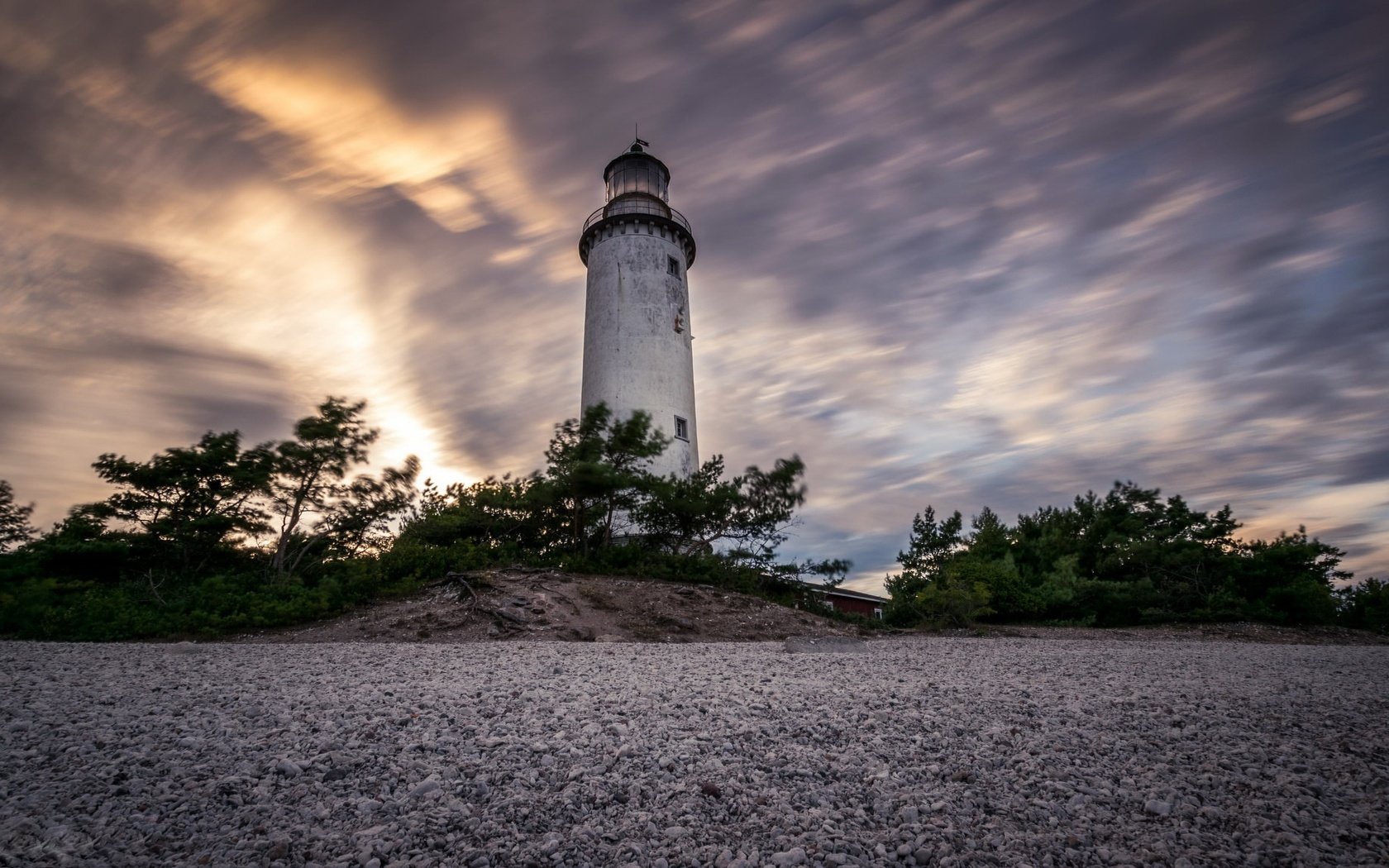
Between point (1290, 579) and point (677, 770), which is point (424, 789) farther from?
point (1290, 579)

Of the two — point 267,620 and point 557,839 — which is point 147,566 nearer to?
point 267,620

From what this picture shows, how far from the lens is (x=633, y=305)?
19500mm

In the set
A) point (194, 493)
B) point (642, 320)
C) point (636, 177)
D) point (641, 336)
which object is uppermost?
point (636, 177)

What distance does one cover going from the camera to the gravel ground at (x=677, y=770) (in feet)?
9.11

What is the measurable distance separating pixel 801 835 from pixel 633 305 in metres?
17.7

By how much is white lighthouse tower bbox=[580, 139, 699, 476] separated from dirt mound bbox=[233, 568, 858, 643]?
20.4 ft

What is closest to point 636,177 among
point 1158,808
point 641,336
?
point 641,336

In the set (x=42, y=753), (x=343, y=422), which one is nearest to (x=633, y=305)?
(x=343, y=422)

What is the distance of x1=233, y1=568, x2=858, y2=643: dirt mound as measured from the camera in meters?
9.60

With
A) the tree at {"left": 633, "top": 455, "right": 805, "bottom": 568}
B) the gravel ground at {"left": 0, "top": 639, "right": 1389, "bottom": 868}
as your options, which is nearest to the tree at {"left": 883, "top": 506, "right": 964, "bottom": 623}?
the tree at {"left": 633, "top": 455, "right": 805, "bottom": 568}

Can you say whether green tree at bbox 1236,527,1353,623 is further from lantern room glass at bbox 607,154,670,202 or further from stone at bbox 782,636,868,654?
lantern room glass at bbox 607,154,670,202

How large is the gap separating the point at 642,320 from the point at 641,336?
0.56 m

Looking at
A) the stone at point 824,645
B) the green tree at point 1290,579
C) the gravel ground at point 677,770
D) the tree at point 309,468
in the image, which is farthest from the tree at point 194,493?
the green tree at point 1290,579

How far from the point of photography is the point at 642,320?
19.4m
